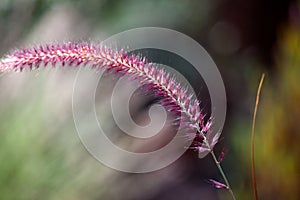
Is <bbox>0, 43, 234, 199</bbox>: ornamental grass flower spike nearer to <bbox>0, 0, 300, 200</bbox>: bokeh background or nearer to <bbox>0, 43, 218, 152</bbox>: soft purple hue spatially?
<bbox>0, 43, 218, 152</bbox>: soft purple hue

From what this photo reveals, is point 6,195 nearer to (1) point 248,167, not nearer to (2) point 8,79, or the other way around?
(2) point 8,79

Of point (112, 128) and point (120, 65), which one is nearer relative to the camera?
point (120, 65)

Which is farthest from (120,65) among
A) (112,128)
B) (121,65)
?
(112,128)

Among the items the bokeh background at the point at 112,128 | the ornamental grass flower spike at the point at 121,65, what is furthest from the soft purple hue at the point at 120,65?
the bokeh background at the point at 112,128

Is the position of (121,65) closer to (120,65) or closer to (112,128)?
(120,65)

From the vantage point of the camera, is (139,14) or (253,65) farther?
(139,14)

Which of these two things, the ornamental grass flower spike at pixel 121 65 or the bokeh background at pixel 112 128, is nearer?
the ornamental grass flower spike at pixel 121 65

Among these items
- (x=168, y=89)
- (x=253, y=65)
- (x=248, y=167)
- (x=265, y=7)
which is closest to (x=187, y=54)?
(x=253, y=65)

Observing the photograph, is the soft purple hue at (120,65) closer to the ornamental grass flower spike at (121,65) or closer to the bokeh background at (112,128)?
the ornamental grass flower spike at (121,65)

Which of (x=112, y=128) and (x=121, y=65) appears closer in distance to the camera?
(x=121, y=65)

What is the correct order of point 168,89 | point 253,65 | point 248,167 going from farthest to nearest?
point 253,65 → point 248,167 → point 168,89

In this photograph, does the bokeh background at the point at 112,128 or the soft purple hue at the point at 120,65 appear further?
the bokeh background at the point at 112,128
